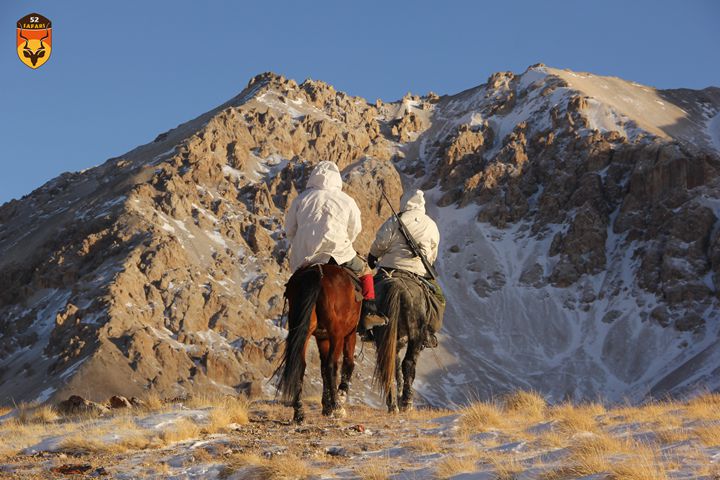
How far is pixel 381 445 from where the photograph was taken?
399 inches

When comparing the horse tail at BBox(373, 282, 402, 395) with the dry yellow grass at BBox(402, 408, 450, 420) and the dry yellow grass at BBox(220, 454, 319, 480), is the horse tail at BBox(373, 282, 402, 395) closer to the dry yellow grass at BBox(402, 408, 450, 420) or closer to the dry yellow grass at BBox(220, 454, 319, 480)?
the dry yellow grass at BBox(402, 408, 450, 420)

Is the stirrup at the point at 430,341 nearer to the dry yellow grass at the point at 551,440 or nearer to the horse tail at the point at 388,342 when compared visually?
the horse tail at the point at 388,342

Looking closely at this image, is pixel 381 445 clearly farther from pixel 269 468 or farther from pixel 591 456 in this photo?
pixel 591 456

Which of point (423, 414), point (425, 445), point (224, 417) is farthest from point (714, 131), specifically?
point (425, 445)

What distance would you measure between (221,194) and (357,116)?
5307 cm

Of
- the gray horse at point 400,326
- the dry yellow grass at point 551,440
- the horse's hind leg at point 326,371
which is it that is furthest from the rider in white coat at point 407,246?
the dry yellow grass at point 551,440

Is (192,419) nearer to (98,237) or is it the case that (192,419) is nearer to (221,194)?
(98,237)

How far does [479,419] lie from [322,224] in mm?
3574

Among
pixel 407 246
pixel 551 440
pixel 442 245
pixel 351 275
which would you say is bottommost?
pixel 442 245

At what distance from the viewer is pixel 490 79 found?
190375 millimetres

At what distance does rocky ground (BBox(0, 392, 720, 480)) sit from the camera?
7945 millimetres

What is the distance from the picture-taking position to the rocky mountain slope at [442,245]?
3762 inches

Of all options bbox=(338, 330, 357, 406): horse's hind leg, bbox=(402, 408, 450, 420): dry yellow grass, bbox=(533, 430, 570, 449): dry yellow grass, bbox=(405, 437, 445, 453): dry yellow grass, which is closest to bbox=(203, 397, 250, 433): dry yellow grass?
bbox=(338, 330, 357, 406): horse's hind leg

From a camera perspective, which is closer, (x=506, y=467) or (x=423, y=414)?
(x=506, y=467)
